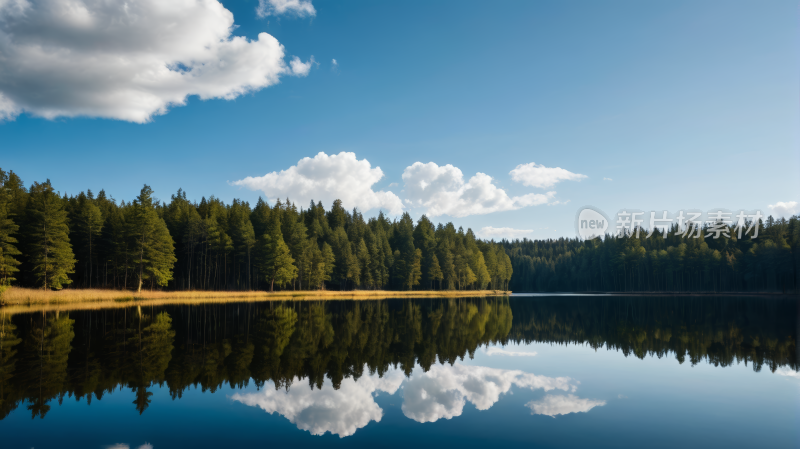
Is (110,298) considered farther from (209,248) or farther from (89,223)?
(209,248)

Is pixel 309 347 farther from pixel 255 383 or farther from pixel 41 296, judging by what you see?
pixel 41 296

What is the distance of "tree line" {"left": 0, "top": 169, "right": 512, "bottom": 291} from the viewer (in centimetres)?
5138

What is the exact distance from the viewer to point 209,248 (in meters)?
74.6

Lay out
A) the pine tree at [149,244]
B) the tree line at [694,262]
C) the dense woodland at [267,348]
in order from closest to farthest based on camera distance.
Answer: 1. the dense woodland at [267,348]
2. the pine tree at [149,244]
3. the tree line at [694,262]

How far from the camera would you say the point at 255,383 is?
12305 millimetres

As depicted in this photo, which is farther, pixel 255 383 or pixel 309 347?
pixel 309 347

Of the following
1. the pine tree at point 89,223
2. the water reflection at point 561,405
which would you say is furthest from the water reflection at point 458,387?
the pine tree at point 89,223

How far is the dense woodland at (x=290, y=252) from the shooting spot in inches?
2181

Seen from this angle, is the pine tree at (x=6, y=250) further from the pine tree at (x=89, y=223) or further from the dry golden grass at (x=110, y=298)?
the pine tree at (x=89, y=223)

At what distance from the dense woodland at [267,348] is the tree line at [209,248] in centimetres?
2920

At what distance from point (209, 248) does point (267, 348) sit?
63.3m

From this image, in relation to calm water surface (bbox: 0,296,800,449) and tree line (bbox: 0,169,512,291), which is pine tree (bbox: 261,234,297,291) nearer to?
tree line (bbox: 0,169,512,291)

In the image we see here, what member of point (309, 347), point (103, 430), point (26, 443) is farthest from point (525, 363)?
point (26, 443)

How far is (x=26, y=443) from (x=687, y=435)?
13053mm
